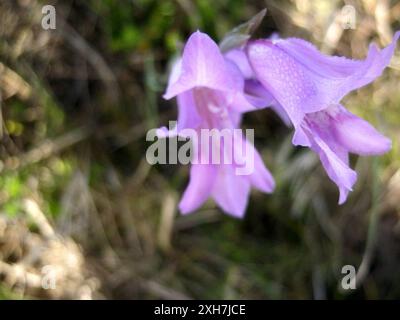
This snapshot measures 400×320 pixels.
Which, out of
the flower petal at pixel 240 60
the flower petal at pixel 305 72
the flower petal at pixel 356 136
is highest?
the flower petal at pixel 240 60

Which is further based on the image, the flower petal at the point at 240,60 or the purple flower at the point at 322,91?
the flower petal at the point at 240,60

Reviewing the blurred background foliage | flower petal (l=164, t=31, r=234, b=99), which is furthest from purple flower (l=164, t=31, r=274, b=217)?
the blurred background foliage

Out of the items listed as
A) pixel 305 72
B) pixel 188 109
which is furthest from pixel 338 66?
pixel 188 109

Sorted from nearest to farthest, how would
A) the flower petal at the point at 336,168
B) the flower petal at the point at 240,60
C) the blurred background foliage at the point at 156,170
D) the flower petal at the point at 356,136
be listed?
1. the flower petal at the point at 336,168
2. the flower petal at the point at 356,136
3. the flower petal at the point at 240,60
4. the blurred background foliage at the point at 156,170

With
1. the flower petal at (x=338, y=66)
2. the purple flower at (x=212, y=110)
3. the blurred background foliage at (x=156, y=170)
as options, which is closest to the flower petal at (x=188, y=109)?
the purple flower at (x=212, y=110)

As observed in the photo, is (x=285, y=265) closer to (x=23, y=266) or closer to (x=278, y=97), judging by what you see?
(x=23, y=266)

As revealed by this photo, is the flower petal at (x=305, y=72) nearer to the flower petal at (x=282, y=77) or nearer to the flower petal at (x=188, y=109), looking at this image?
the flower petal at (x=282, y=77)
